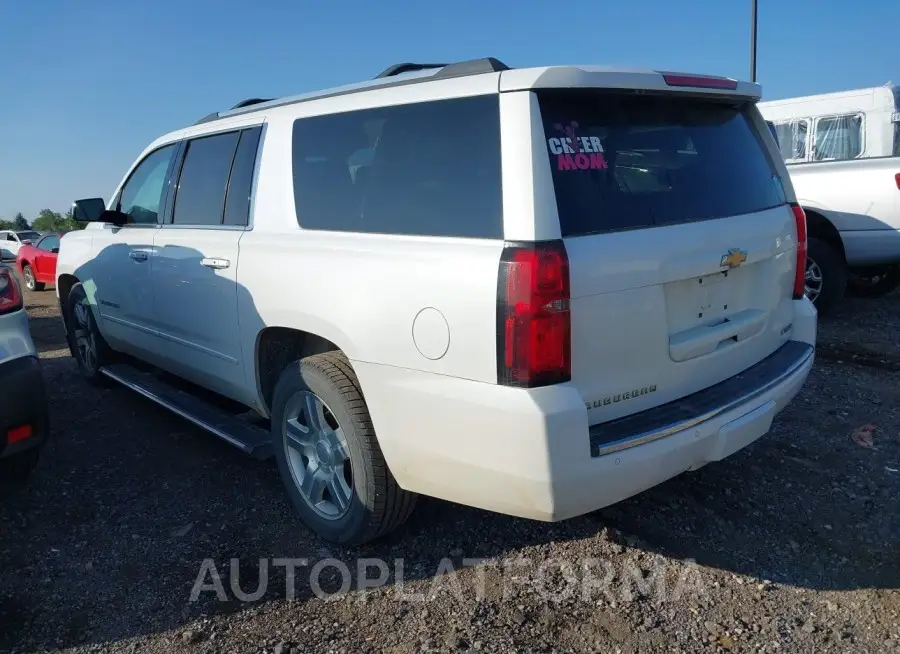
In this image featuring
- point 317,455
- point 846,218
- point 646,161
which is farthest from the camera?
point 846,218

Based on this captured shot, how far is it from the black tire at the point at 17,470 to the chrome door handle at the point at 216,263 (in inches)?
54.1

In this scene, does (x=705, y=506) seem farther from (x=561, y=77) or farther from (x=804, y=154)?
(x=804, y=154)

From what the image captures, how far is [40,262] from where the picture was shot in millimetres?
14156

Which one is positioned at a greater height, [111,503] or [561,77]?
[561,77]

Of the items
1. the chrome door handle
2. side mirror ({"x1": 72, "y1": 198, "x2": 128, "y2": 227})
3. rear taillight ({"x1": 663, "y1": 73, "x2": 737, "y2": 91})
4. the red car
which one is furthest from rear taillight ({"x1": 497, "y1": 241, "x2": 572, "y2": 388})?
the red car

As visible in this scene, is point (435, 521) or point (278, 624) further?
point (435, 521)

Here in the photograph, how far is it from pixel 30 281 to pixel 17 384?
13032mm

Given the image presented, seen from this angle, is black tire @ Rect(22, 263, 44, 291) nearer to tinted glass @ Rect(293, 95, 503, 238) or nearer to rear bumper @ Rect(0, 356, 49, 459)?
rear bumper @ Rect(0, 356, 49, 459)

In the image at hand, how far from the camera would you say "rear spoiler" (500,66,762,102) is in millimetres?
2496

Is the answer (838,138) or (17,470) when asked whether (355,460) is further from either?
(838,138)

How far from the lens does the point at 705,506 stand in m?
3.52

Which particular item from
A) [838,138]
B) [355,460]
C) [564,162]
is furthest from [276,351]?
[838,138]

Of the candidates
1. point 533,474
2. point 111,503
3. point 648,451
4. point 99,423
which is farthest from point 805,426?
point 99,423

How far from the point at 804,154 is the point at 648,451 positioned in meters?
8.65
